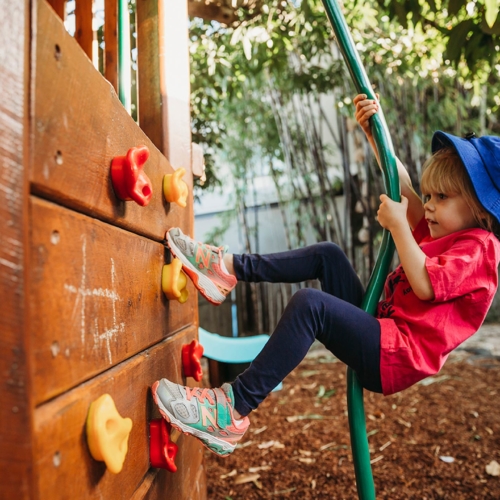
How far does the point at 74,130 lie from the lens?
0.63 m

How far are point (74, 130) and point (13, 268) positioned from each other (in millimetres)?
232

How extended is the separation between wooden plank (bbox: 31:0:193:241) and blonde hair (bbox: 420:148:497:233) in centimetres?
90

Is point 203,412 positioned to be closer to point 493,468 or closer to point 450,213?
point 450,213

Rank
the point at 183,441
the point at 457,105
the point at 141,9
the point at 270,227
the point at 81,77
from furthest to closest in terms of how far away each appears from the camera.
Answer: the point at 270,227
the point at 457,105
the point at 141,9
the point at 183,441
the point at 81,77

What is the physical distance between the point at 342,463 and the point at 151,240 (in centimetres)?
144

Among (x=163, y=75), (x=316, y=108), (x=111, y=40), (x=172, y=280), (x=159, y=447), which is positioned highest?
(x=316, y=108)

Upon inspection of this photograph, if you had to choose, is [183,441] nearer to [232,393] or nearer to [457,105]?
[232,393]

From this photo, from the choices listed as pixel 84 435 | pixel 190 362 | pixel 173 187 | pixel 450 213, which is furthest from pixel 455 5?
→ pixel 84 435

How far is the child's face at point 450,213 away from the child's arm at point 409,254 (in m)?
0.19

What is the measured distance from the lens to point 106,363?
0.74 metres

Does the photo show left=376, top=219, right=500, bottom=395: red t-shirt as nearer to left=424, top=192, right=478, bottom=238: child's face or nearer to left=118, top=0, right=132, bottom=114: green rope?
left=424, top=192, right=478, bottom=238: child's face

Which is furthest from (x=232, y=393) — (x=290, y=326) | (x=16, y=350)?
(x=16, y=350)

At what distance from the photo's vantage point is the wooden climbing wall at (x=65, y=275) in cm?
48

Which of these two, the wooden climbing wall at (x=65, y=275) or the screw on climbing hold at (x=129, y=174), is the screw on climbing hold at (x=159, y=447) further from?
the screw on climbing hold at (x=129, y=174)
